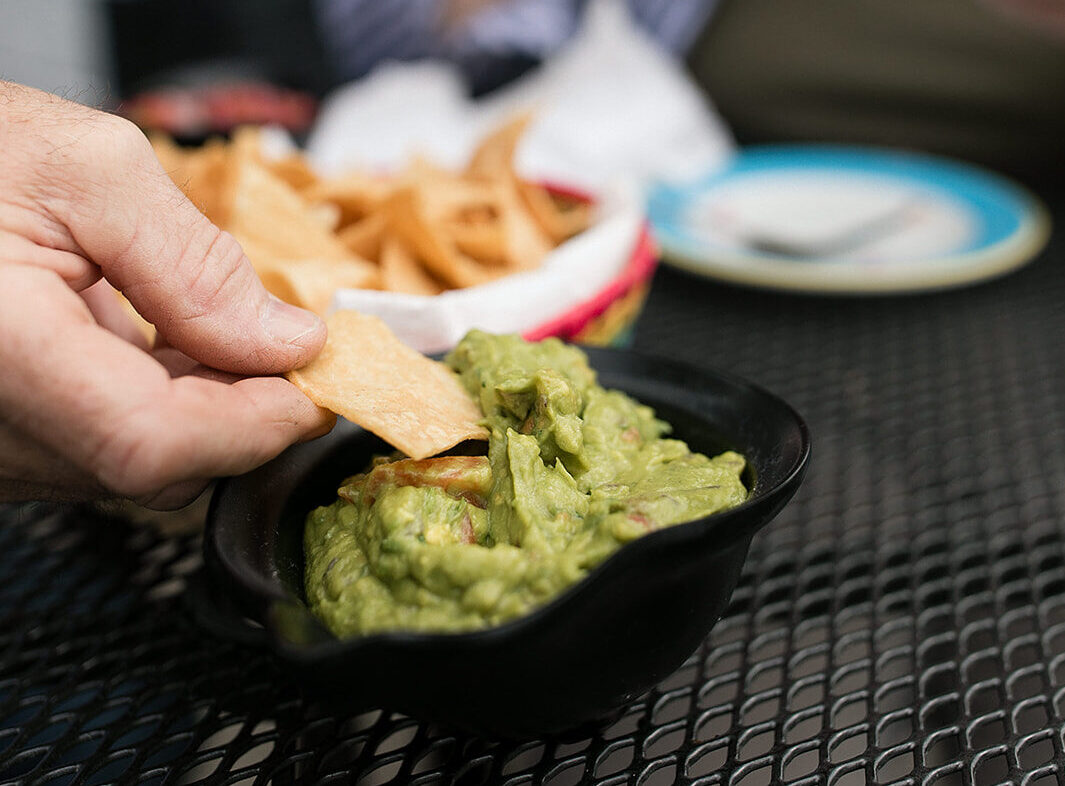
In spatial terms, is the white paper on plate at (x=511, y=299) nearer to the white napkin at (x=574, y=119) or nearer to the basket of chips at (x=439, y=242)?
the basket of chips at (x=439, y=242)

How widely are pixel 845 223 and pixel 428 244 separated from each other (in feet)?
3.56

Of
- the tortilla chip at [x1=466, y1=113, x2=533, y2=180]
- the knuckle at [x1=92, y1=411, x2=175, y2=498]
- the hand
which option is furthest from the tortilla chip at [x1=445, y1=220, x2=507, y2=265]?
the knuckle at [x1=92, y1=411, x2=175, y2=498]

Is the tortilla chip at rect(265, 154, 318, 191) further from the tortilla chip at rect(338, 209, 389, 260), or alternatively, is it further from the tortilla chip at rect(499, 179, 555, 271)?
the tortilla chip at rect(499, 179, 555, 271)

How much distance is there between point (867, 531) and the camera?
121 centimetres

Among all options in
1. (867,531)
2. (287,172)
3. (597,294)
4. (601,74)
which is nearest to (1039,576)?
(867,531)

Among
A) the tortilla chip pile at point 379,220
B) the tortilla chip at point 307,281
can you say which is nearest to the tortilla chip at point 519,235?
the tortilla chip pile at point 379,220

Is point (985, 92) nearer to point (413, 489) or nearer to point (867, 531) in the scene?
point (867, 531)

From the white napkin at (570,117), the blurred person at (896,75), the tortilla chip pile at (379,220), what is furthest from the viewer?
the blurred person at (896,75)

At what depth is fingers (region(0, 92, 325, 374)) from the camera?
2.49 feet

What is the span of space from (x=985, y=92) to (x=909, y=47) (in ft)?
0.90

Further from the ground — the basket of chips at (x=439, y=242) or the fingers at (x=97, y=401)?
the fingers at (x=97, y=401)

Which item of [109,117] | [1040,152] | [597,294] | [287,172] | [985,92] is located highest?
[109,117]

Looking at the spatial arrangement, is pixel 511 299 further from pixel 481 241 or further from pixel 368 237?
pixel 368 237

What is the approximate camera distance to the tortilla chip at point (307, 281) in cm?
120
